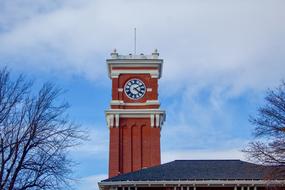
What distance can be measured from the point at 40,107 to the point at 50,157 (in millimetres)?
2150

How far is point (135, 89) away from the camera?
205 ft

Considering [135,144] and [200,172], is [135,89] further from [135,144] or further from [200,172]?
[200,172]

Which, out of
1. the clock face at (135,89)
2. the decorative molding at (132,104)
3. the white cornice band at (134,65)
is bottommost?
the decorative molding at (132,104)

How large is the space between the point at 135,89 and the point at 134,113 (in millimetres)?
2975

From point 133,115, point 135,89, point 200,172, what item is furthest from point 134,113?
point 200,172

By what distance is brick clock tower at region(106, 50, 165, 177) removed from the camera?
198ft

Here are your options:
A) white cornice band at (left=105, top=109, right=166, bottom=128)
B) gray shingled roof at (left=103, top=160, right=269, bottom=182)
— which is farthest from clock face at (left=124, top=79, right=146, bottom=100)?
gray shingled roof at (left=103, top=160, right=269, bottom=182)

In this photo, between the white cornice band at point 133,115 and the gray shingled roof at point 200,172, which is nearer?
the gray shingled roof at point 200,172

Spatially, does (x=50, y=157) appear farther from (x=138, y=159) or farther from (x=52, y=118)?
(x=138, y=159)

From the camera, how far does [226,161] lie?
44000mm

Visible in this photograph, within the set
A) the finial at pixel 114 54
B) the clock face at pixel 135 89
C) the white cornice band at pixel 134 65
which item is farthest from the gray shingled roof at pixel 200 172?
the finial at pixel 114 54

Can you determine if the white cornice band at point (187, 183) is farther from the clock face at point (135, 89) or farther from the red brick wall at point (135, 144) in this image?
the clock face at point (135, 89)

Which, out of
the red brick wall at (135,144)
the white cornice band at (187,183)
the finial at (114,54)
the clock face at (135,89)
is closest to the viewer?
the white cornice band at (187,183)

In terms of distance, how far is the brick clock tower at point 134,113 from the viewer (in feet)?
198
